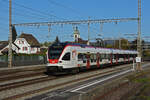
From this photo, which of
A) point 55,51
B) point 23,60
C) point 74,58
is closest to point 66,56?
point 55,51

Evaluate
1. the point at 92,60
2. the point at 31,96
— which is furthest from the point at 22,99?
the point at 92,60

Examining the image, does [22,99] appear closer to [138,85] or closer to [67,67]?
[138,85]

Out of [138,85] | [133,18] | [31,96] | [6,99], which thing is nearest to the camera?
[6,99]

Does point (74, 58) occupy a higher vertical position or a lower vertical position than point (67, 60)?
higher

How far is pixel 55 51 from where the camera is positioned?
19.0 meters

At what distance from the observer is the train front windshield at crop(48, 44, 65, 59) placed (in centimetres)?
1866

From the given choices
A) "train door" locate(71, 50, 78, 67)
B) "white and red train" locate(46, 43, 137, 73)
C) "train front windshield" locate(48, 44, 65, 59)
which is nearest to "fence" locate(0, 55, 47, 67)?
"white and red train" locate(46, 43, 137, 73)

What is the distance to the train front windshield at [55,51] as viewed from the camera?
18663mm

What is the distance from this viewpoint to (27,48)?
71.1 meters

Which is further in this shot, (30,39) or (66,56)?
(30,39)

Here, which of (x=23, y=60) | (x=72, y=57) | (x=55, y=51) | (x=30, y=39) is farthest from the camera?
(x=30, y=39)

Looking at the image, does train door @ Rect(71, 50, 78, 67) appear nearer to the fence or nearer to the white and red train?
the white and red train

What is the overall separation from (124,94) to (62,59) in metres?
8.56

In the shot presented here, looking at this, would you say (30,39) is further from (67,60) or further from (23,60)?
(67,60)
